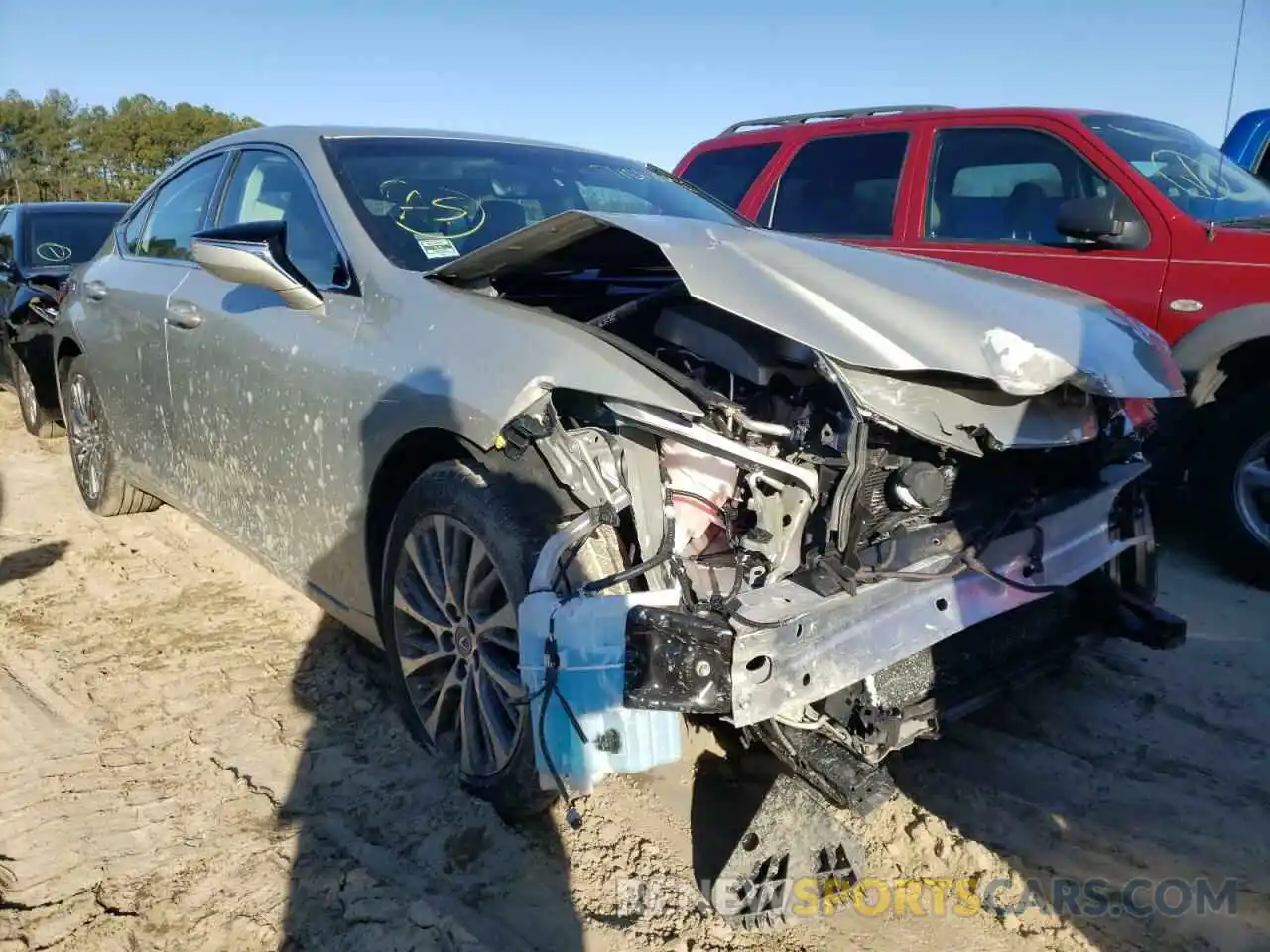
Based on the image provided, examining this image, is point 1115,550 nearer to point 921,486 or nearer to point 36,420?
point 921,486

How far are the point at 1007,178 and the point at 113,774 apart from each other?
4.65 metres

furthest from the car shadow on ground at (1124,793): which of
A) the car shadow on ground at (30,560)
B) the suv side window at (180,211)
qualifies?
the car shadow on ground at (30,560)

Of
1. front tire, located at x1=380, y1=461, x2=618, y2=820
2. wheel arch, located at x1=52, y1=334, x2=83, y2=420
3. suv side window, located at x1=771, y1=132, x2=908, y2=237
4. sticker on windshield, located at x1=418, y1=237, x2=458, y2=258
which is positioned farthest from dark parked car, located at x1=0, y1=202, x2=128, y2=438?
front tire, located at x1=380, y1=461, x2=618, y2=820

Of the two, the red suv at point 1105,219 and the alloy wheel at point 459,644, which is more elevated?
the red suv at point 1105,219

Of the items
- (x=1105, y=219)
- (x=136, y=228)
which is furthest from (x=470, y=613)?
(x=1105, y=219)

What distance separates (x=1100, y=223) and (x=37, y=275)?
6735mm

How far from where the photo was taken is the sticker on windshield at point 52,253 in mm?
7156

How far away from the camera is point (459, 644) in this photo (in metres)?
2.60

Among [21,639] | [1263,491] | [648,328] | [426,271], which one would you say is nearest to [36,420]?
[21,639]

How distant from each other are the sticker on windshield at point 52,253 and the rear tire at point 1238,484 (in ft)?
24.6

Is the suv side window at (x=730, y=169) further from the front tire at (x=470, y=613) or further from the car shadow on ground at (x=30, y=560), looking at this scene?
the car shadow on ground at (x=30, y=560)

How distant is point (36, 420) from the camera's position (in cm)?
707

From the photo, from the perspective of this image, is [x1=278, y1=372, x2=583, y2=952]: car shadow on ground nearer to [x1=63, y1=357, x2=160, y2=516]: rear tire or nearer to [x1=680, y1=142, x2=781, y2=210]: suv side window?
[x1=63, y1=357, x2=160, y2=516]: rear tire

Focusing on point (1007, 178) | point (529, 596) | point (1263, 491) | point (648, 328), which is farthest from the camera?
point (1007, 178)
